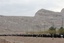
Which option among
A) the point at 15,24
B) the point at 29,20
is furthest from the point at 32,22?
the point at 15,24

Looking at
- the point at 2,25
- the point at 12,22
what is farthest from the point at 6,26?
the point at 12,22

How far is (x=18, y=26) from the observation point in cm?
18175

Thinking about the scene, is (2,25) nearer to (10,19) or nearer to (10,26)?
(10,26)

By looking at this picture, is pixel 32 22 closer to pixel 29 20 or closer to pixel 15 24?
pixel 29 20

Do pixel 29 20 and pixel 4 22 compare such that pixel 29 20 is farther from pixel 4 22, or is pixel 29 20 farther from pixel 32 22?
pixel 4 22

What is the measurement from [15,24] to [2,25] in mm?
11090

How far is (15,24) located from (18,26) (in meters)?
5.16

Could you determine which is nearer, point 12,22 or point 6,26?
point 6,26

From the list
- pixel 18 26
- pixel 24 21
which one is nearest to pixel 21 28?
pixel 18 26

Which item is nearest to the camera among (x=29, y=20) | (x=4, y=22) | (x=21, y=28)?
(x=21, y=28)

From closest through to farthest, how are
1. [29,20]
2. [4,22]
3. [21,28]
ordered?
[21,28], [4,22], [29,20]

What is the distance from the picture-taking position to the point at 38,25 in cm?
18862

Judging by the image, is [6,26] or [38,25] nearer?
[6,26]

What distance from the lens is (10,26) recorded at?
588ft
